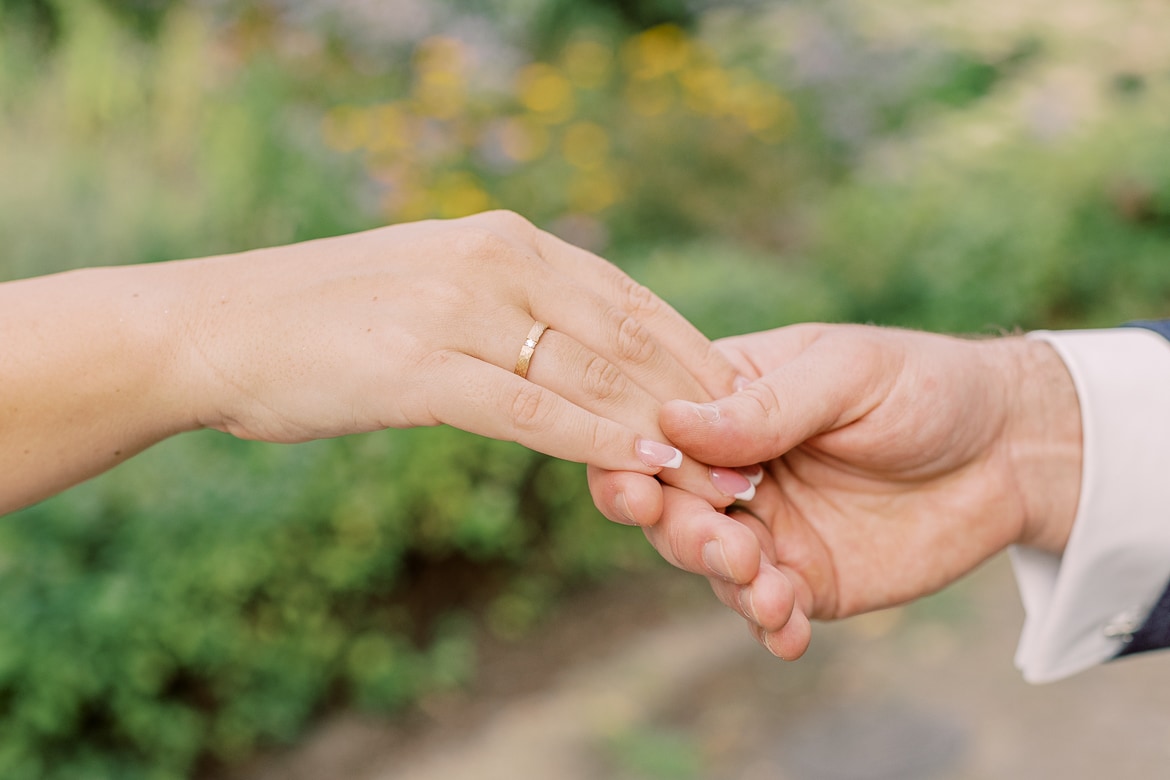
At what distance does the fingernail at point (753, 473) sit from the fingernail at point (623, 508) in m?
0.33

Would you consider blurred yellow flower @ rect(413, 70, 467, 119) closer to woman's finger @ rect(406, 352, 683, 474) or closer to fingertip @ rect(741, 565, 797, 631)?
woman's finger @ rect(406, 352, 683, 474)

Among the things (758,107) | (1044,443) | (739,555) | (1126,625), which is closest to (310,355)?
(739,555)

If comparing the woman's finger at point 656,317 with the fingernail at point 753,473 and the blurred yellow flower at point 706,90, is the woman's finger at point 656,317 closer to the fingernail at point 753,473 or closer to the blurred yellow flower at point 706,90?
the fingernail at point 753,473

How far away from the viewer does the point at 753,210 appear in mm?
6414

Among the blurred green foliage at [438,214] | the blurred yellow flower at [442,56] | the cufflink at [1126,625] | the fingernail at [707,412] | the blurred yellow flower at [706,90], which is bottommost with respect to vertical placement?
the blurred green foliage at [438,214]

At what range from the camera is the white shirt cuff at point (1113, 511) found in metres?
2.04

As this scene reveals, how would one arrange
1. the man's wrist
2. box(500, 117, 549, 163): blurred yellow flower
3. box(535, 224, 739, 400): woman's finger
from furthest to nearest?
1. box(500, 117, 549, 163): blurred yellow flower
2. the man's wrist
3. box(535, 224, 739, 400): woman's finger

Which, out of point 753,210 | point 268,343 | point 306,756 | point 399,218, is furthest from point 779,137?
point 268,343

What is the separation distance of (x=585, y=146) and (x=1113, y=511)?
14.3 feet

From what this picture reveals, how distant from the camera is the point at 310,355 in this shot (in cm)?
169

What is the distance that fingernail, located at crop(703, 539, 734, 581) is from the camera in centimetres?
168

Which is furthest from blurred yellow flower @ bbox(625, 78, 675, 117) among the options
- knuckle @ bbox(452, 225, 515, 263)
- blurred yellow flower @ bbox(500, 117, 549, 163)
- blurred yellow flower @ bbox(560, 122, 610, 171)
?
knuckle @ bbox(452, 225, 515, 263)

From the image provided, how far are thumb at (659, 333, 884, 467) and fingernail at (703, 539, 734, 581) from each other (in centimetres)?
21

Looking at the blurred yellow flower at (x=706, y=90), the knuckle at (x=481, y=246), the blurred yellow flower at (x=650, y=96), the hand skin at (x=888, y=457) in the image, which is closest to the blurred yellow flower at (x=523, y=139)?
the blurred yellow flower at (x=650, y=96)
